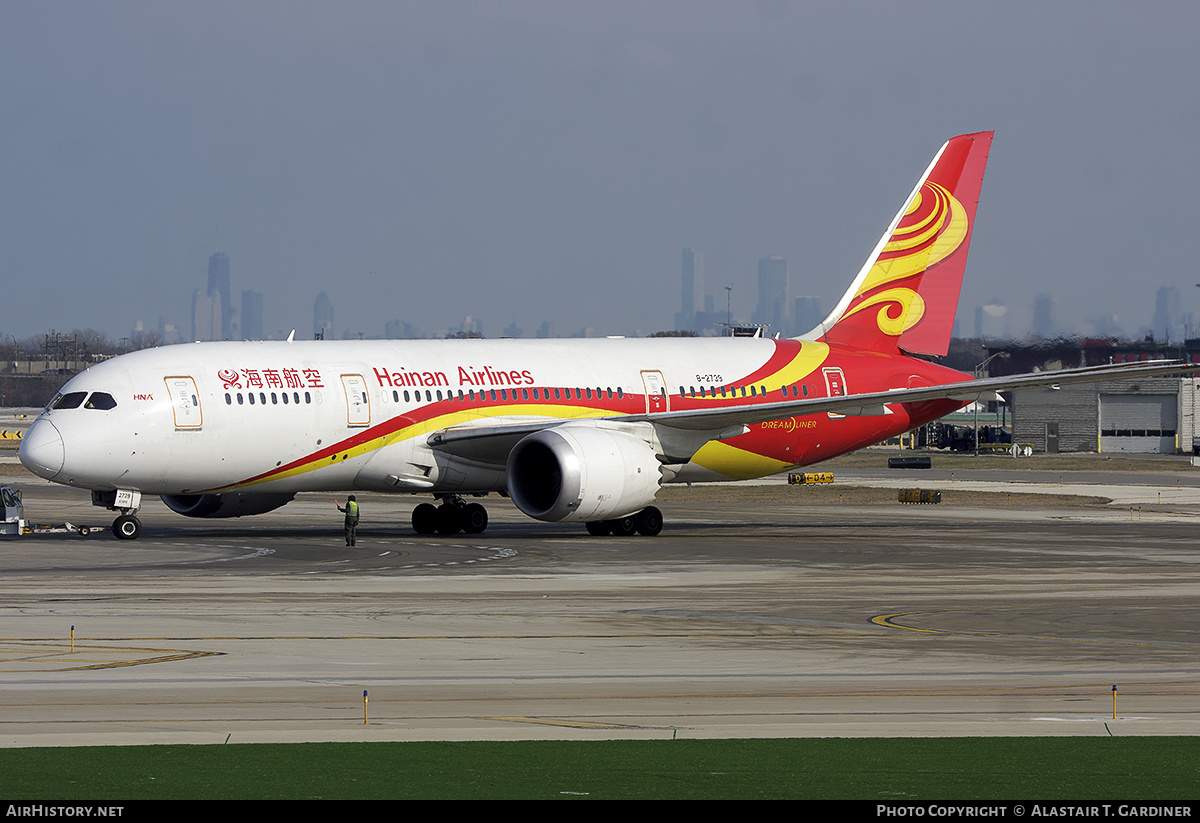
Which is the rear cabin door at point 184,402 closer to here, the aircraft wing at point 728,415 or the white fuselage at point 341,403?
the white fuselage at point 341,403

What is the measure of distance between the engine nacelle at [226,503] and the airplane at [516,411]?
0.17 ft

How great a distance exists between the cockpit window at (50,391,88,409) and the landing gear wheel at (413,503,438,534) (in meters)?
9.51

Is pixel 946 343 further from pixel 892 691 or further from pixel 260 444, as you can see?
pixel 892 691

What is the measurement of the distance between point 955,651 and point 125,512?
24.2 metres

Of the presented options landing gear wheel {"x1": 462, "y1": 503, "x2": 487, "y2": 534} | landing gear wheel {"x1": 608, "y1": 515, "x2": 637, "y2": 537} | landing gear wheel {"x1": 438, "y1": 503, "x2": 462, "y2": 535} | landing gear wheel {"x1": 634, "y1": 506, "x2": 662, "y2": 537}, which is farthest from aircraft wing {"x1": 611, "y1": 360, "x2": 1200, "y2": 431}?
landing gear wheel {"x1": 438, "y1": 503, "x2": 462, "y2": 535}

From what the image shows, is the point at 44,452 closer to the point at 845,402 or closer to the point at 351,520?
the point at 351,520

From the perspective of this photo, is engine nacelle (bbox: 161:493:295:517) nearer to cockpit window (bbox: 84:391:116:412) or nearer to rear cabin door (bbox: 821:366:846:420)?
cockpit window (bbox: 84:391:116:412)

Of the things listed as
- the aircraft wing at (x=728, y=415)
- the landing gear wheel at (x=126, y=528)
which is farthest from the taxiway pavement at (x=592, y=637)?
the aircraft wing at (x=728, y=415)

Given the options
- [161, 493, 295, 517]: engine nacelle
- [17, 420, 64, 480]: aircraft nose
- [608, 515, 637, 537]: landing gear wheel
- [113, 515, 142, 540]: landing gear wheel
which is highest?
[17, 420, 64, 480]: aircraft nose

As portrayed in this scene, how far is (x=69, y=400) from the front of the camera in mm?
38094

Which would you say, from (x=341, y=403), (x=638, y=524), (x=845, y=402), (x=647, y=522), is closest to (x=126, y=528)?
(x=341, y=403)

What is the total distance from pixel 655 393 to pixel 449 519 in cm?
643

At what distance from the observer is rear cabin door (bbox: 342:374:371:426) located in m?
40.2

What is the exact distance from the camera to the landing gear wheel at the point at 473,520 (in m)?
43.8
